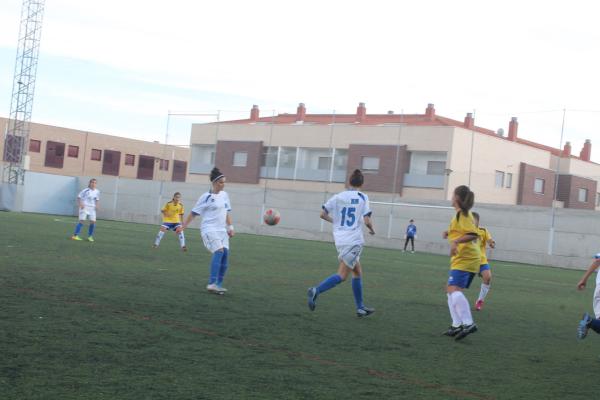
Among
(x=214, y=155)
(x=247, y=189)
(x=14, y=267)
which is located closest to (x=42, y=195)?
(x=214, y=155)

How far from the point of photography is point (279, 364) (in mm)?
7242

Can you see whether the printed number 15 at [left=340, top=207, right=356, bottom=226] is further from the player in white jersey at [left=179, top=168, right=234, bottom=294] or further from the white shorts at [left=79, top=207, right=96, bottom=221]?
the white shorts at [left=79, top=207, right=96, bottom=221]

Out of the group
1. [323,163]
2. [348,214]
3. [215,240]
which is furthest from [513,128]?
[348,214]

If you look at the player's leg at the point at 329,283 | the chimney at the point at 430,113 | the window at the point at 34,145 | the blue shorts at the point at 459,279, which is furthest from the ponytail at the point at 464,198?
the window at the point at 34,145

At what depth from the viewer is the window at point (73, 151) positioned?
74.9m

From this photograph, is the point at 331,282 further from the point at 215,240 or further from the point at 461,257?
the point at 215,240

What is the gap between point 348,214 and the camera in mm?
11125

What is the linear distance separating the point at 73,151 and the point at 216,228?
65644mm

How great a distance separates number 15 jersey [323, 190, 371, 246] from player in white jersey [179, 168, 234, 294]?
87.7 inches

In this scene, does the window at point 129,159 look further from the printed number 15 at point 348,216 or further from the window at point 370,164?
the printed number 15 at point 348,216

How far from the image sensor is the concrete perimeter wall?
37.2m

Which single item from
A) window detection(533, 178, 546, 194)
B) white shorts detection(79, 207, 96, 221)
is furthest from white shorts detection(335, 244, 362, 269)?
window detection(533, 178, 546, 194)

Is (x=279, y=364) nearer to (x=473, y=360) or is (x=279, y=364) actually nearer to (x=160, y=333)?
(x=160, y=333)

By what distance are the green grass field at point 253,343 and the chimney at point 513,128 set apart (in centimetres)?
2948
